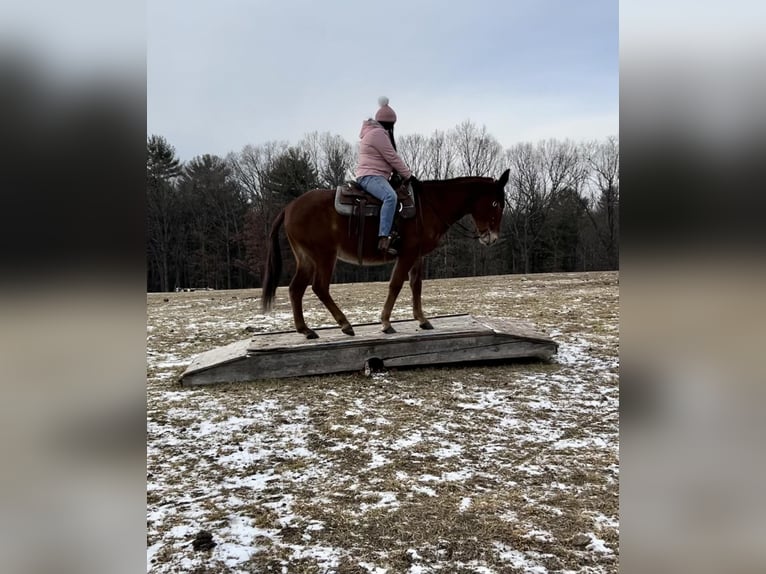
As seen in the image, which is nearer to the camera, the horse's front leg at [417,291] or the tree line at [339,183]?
the horse's front leg at [417,291]

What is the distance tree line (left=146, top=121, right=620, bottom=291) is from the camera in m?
25.6

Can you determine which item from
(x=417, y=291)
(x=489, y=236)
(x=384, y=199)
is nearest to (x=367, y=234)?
(x=384, y=199)

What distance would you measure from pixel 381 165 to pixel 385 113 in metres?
0.58

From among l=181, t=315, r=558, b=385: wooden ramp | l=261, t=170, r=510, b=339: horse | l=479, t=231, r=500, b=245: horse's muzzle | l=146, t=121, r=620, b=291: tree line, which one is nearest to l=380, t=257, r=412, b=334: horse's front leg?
l=261, t=170, r=510, b=339: horse

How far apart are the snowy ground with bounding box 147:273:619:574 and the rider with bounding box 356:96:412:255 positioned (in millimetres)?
1587

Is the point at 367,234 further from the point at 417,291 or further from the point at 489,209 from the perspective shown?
the point at 489,209

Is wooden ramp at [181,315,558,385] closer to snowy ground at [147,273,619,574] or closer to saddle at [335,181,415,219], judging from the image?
snowy ground at [147,273,619,574]

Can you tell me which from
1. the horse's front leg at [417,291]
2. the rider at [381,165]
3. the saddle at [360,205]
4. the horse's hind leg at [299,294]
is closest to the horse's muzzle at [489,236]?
the horse's front leg at [417,291]

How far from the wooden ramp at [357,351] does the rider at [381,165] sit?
1020 mm

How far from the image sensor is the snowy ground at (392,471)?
1937 mm

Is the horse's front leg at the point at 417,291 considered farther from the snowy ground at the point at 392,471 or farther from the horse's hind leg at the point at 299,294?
the horse's hind leg at the point at 299,294
